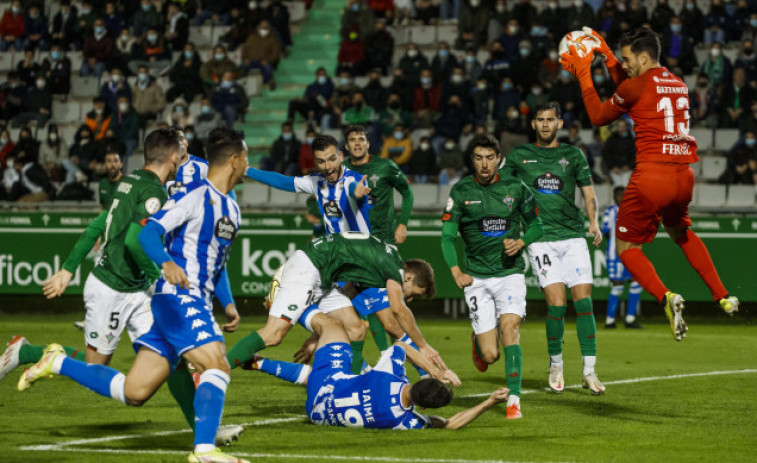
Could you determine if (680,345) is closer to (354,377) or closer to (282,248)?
(282,248)

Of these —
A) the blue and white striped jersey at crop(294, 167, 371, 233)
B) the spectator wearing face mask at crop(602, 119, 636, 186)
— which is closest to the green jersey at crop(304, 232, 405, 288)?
the blue and white striped jersey at crop(294, 167, 371, 233)

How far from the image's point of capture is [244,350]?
8570 millimetres

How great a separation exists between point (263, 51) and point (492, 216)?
58.6ft

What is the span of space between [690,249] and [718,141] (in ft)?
45.1

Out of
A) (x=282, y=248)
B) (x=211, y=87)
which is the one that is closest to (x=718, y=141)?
(x=282, y=248)

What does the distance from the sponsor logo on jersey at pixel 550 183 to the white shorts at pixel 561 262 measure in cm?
53

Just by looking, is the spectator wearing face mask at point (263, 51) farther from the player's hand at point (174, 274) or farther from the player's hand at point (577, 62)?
the player's hand at point (174, 274)

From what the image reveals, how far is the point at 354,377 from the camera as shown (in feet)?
28.1

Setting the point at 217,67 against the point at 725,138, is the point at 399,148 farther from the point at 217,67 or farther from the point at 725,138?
the point at 725,138

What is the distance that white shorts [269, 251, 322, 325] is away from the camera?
29.4 ft

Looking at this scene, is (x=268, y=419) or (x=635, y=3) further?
(x=635, y=3)

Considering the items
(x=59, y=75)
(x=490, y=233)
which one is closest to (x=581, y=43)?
(x=490, y=233)

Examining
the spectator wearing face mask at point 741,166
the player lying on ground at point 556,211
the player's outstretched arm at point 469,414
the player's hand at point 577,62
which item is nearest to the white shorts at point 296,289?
the player's outstretched arm at point 469,414

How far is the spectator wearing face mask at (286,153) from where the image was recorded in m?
23.1
